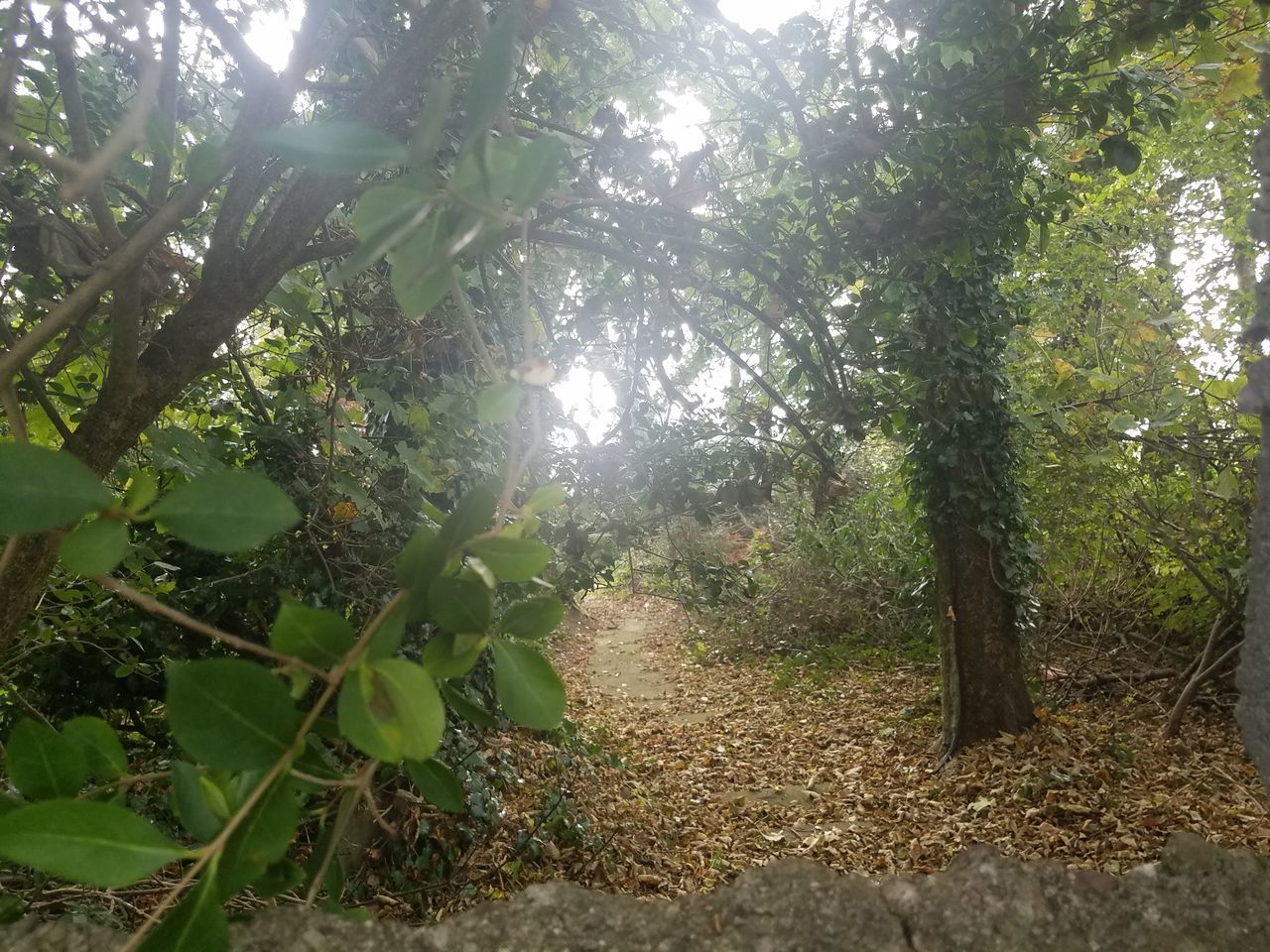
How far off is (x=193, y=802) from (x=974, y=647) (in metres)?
6.13

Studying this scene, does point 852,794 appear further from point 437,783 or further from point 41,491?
point 41,491

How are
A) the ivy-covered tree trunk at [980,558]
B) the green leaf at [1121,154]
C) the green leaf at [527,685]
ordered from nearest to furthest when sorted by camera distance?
the green leaf at [527,685] → the green leaf at [1121,154] → the ivy-covered tree trunk at [980,558]

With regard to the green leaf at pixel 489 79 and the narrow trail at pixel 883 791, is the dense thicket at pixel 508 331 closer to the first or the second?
the green leaf at pixel 489 79

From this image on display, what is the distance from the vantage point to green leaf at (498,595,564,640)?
508mm

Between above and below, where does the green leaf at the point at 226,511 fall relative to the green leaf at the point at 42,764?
above

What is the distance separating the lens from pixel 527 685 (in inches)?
18.2

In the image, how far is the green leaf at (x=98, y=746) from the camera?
521 mm

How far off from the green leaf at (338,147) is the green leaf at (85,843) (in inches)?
14.3

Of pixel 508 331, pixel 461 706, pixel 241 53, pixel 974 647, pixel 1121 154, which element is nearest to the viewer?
pixel 461 706

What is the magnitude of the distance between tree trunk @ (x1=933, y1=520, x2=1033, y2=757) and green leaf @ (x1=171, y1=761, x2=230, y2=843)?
605 centimetres

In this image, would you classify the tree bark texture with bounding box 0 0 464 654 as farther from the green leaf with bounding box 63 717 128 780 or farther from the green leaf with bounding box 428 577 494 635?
the green leaf with bounding box 428 577 494 635

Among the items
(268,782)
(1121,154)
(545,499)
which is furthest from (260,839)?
(1121,154)

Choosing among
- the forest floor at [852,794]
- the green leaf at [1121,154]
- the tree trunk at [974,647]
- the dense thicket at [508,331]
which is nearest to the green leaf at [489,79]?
the dense thicket at [508,331]

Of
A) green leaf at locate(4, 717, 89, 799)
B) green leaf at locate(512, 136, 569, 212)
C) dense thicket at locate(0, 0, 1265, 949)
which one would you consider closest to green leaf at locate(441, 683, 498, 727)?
dense thicket at locate(0, 0, 1265, 949)
